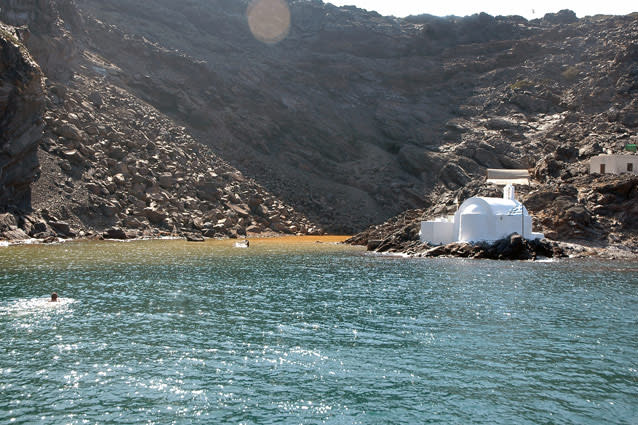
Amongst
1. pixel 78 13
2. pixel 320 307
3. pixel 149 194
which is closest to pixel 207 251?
pixel 149 194

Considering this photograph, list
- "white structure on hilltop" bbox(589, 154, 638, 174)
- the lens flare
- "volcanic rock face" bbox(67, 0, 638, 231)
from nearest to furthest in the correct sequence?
"white structure on hilltop" bbox(589, 154, 638, 174)
"volcanic rock face" bbox(67, 0, 638, 231)
the lens flare

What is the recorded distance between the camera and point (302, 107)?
94.4 metres

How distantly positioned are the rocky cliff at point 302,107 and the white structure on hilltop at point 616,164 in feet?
9.90

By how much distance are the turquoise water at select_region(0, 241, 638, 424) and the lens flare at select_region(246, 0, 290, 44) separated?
3512 inches

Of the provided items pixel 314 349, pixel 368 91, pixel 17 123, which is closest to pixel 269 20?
pixel 368 91

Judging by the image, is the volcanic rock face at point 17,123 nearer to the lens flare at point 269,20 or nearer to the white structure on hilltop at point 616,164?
the white structure on hilltop at point 616,164

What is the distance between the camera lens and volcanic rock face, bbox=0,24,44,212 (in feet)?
167

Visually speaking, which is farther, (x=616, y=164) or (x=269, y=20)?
(x=269, y=20)

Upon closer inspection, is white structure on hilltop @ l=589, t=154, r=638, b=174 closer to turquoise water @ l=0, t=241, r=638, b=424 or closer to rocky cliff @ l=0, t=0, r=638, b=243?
rocky cliff @ l=0, t=0, r=638, b=243

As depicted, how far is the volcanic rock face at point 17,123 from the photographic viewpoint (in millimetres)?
51031

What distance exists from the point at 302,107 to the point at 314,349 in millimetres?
80706

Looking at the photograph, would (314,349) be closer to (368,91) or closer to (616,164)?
(616,164)

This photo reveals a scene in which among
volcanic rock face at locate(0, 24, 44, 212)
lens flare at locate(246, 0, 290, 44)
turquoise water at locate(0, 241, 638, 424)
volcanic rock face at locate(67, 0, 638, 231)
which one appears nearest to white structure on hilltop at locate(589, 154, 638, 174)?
volcanic rock face at locate(67, 0, 638, 231)

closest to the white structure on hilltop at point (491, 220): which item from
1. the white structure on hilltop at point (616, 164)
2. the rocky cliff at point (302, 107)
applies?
the rocky cliff at point (302, 107)
